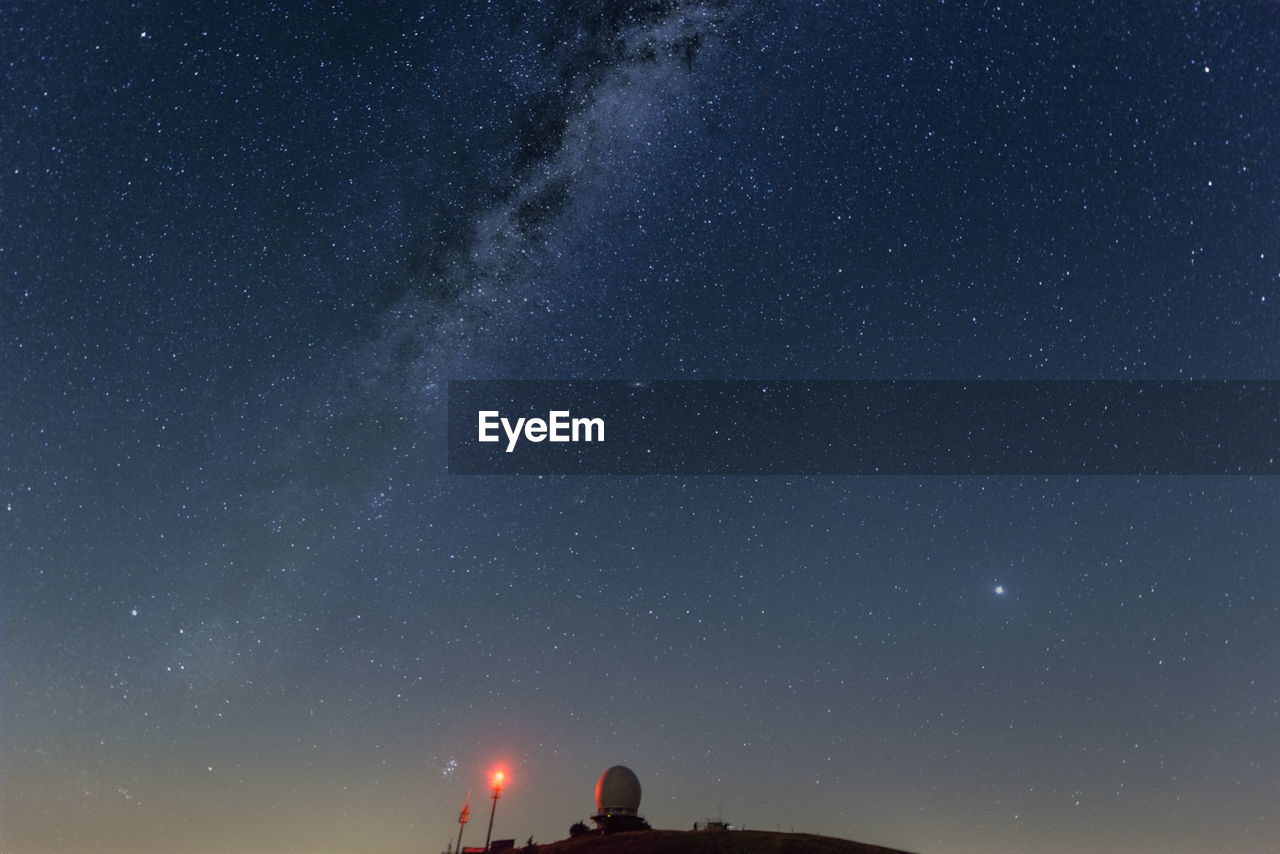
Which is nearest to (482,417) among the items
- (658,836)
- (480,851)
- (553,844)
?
(658,836)

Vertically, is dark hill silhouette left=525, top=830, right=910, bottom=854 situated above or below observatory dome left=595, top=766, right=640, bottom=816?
below

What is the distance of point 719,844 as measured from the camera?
43844mm

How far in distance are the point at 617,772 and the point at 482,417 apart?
130ft

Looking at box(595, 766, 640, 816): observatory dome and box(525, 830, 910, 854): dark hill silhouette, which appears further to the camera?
box(595, 766, 640, 816): observatory dome

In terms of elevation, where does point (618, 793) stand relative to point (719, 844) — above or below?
above

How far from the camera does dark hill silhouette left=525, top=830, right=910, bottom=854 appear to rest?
140 ft

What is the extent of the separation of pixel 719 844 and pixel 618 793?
500 inches

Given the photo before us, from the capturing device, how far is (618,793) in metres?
55.1

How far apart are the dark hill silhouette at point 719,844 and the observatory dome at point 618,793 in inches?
234

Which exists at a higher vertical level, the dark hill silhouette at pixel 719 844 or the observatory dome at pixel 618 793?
the observatory dome at pixel 618 793

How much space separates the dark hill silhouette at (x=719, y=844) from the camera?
140 feet

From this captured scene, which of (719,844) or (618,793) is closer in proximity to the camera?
(719,844)

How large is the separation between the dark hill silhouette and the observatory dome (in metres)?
5.93

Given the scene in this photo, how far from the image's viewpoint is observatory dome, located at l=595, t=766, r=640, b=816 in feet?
180
